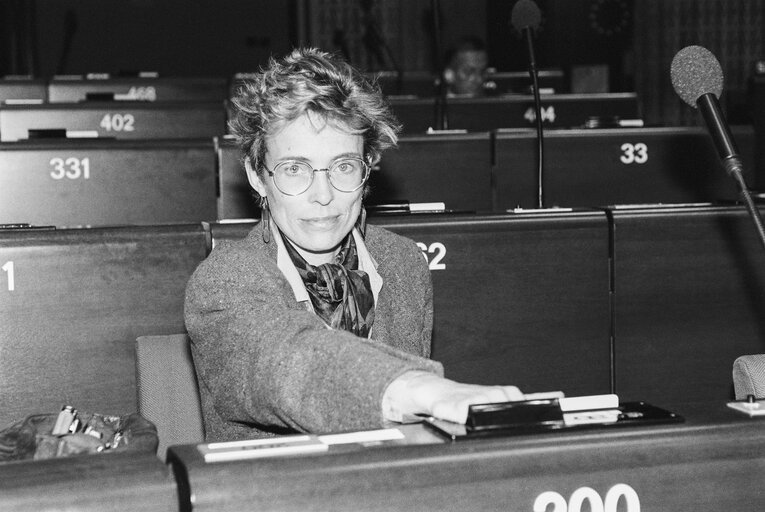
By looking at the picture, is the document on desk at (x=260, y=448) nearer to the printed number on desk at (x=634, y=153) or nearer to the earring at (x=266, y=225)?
the earring at (x=266, y=225)

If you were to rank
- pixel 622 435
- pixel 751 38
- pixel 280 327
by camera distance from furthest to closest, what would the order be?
pixel 751 38
pixel 280 327
pixel 622 435

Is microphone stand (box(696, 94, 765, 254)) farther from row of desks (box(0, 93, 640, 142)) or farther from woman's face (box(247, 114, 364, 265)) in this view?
row of desks (box(0, 93, 640, 142))

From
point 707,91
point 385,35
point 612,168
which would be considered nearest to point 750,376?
point 707,91

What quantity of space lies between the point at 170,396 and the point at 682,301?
1205 mm

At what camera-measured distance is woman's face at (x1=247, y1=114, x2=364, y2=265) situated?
1717 mm

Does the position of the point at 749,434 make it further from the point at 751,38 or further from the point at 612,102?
the point at 751,38

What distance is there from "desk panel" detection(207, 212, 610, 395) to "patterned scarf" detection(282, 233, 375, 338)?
20.7 inches

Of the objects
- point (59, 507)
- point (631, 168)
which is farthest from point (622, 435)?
point (631, 168)

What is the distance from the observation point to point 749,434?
0.92m

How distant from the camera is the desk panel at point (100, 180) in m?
3.27

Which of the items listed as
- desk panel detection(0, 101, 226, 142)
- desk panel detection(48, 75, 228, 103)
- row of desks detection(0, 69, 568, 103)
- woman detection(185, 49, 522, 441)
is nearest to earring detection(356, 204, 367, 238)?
woman detection(185, 49, 522, 441)

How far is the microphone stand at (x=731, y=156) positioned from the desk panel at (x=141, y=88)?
616 cm

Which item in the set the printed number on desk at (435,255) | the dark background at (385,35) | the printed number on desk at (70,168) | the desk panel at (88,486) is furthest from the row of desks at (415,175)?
the dark background at (385,35)

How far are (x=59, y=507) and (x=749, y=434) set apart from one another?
22.2 inches
